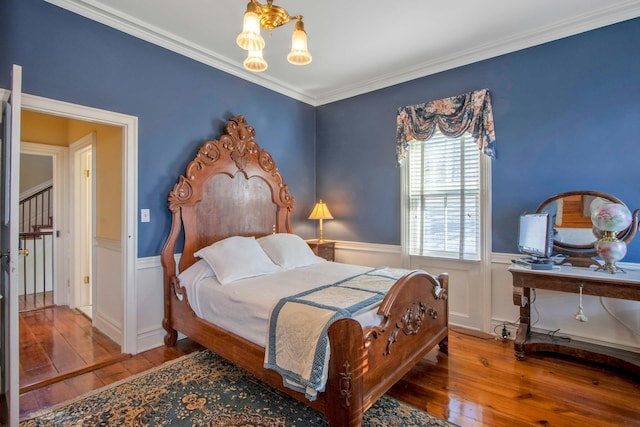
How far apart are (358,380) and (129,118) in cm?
265

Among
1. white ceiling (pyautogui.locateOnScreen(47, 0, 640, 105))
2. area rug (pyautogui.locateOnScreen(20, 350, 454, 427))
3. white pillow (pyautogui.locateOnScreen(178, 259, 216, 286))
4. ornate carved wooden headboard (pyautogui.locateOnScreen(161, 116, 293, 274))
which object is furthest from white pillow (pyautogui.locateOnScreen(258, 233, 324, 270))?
white ceiling (pyautogui.locateOnScreen(47, 0, 640, 105))

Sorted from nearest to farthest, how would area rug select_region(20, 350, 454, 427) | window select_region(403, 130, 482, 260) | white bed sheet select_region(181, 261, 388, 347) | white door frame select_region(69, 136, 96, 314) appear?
area rug select_region(20, 350, 454, 427) < white bed sheet select_region(181, 261, 388, 347) < window select_region(403, 130, 482, 260) < white door frame select_region(69, 136, 96, 314)

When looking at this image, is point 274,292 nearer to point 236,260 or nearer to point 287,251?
point 236,260

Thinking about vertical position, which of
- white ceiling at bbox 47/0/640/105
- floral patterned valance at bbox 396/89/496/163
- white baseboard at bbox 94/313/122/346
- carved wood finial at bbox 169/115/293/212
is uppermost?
white ceiling at bbox 47/0/640/105

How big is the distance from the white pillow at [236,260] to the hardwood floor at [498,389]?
2.75 feet

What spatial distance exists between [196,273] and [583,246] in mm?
3313

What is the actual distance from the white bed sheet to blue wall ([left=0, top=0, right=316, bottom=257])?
76 cm

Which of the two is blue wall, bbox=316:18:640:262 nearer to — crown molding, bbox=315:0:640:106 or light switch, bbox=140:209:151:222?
crown molding, bbox=315:0:640:106

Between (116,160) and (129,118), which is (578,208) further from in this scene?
(116,160)

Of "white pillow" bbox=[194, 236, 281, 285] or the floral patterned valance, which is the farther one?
the floral patterned valance

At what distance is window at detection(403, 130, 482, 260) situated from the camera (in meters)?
3.31

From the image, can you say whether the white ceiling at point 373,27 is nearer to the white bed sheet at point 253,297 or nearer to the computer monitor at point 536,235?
the computer monitor at point 536,235

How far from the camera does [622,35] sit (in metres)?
2.60

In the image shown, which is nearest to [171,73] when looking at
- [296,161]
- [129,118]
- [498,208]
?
[129,118]
